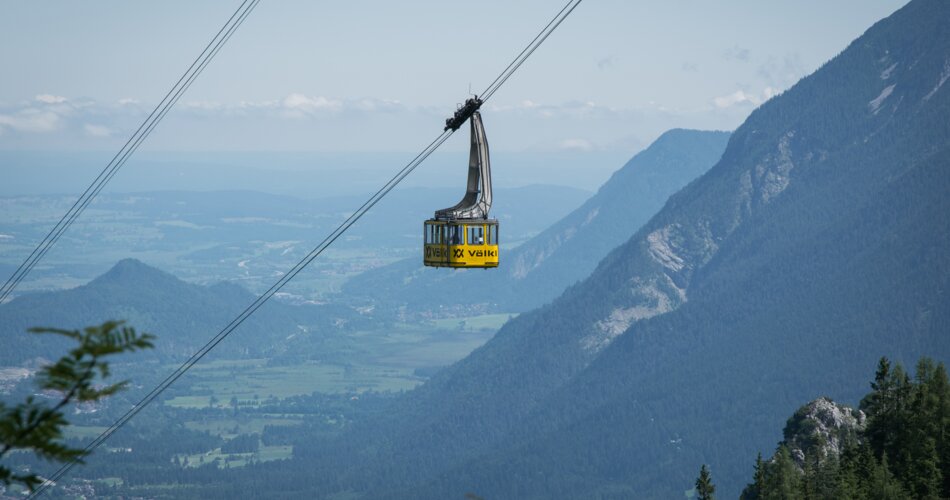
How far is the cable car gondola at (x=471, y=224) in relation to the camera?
57.1 m

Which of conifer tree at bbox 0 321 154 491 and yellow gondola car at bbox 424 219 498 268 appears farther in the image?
Answer: yellow gondola car at bbox 424 219 498 268

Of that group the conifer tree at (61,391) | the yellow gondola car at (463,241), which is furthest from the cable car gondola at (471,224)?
the conifer tree at (61,391)

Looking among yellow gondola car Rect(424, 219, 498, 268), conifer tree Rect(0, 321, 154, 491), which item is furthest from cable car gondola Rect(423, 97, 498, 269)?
conifer tree Rect(0, 321, 154, 491)

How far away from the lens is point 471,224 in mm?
A: 57375

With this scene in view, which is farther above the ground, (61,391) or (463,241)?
(463,241)

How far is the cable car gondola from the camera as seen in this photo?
2248 inches

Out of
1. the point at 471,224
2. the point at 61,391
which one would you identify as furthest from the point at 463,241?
the point at 61,391

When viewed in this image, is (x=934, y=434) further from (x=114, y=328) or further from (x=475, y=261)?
(x=114, y=328)

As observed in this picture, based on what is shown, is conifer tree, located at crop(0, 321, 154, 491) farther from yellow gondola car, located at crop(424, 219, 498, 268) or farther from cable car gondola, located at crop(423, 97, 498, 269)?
yellow gondola car, located at crop(424, 219, 498, 268)

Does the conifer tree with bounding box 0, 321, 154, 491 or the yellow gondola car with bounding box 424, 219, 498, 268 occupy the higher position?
the yellow gondola car with bounding box 424, 219, 498, 268

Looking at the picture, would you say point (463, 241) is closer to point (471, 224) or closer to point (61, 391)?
point (471, 224)

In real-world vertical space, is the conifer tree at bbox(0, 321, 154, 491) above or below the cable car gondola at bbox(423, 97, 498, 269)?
below

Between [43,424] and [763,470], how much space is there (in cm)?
10285

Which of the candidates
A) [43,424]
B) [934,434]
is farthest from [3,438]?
[934,434]
